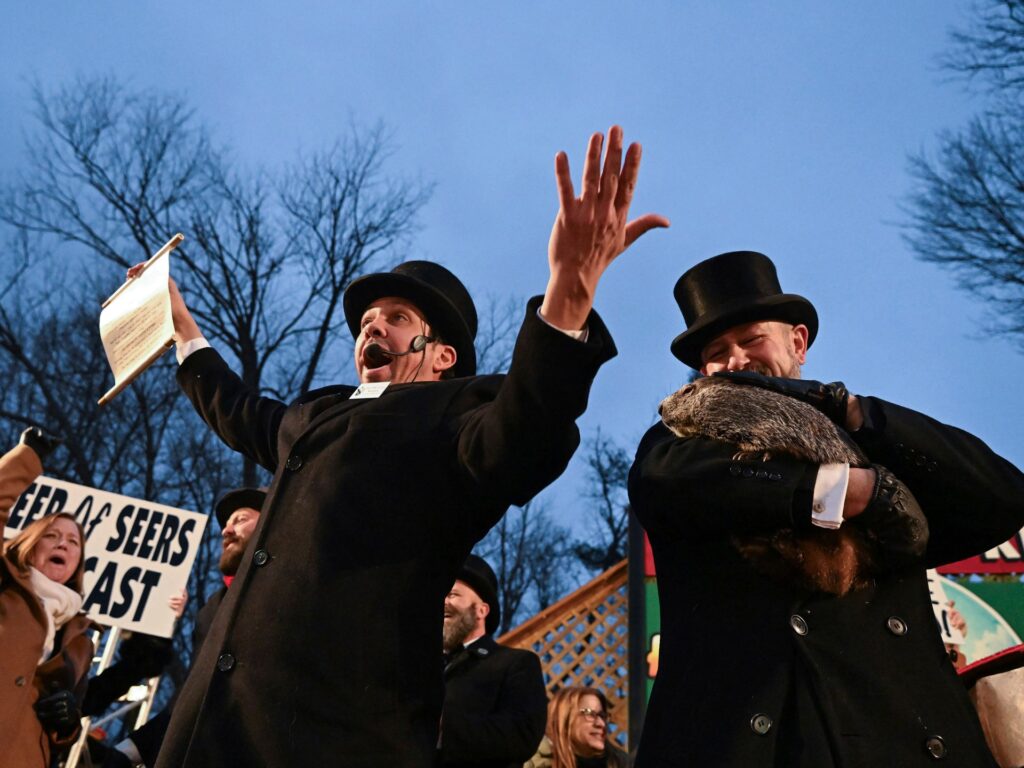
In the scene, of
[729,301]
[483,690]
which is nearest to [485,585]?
[483,690]

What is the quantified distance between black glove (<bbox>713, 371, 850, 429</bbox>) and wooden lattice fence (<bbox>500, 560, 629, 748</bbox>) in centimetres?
848

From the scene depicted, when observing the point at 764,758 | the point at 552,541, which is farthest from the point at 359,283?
the point at 552,541

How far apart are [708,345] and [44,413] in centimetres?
1769

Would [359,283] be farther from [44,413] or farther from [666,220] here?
[44,413]

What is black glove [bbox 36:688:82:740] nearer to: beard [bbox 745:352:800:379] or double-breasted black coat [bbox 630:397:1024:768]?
double-breasted black coat [bbox 630:397:1024:768]

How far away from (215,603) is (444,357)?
8.66 ft

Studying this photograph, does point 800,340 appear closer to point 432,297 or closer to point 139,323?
point 432,297

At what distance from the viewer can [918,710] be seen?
2223 mm

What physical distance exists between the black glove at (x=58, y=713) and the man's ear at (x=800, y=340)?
3329mm

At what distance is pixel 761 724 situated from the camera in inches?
88.1

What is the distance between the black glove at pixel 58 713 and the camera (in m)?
4.57

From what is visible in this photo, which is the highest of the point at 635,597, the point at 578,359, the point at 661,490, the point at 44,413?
the point at 44,413

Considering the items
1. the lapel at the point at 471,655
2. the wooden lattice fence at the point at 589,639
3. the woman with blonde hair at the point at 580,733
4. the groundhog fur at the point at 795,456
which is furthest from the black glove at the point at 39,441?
the wooden lattice fence at the point at 589,639

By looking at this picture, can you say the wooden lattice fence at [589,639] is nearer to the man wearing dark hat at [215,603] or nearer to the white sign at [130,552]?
the white sign at [130,552]
